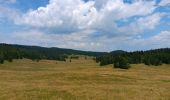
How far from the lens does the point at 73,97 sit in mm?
30875

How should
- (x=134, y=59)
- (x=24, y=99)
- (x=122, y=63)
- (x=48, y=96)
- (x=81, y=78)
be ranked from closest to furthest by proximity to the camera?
(x=24, y=99), (x=48, y=96), (x=81, y=78), (x=122, y=63), (x=134, y=59)

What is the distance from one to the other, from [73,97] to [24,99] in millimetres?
4412

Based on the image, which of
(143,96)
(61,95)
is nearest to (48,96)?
(61,95)

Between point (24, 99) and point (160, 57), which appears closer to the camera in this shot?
point (24, 99)

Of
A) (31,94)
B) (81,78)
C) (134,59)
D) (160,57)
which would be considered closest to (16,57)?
(134,59)

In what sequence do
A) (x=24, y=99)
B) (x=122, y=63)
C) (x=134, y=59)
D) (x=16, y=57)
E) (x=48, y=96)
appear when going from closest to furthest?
(x=24, y=99) < (x=48, y=96) < (x=122, y=63) < (x=134, y=59) < (x=16, y=57)

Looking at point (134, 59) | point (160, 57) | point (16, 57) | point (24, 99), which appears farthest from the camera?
point (16, 57)

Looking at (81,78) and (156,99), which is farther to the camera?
(81,78)

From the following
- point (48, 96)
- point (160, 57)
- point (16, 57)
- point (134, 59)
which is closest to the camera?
point (48, 96)

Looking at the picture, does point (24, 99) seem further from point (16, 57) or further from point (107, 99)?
point (16, 57)

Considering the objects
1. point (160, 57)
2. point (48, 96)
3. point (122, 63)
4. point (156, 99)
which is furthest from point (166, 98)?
point (160, 57)

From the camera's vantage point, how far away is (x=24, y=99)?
29.4 metres

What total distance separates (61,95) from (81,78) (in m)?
22.4

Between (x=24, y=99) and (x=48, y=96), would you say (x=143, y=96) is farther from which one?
(x=24, y=99)
